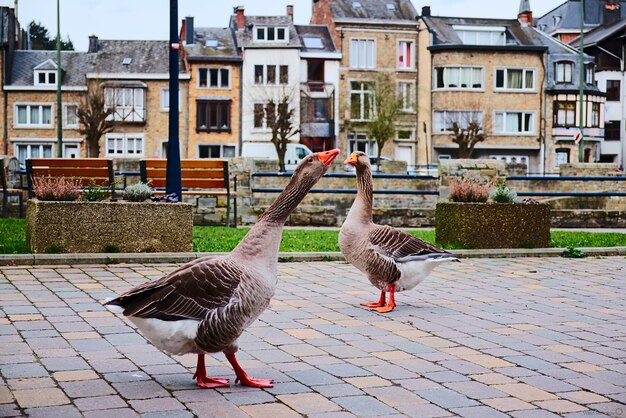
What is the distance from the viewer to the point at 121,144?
190 feet

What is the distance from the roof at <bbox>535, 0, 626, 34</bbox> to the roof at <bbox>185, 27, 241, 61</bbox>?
32361 millimetres

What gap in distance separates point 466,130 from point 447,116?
10.1 ft

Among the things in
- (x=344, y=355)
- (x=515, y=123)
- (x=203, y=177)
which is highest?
(x=515, y=123)

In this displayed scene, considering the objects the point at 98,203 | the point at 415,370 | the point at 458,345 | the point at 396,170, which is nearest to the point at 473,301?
the point at 458,345

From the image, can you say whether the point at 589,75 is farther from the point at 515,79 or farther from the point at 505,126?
the point at 505,126

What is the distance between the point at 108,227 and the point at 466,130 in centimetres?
4633

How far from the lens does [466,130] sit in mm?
55656

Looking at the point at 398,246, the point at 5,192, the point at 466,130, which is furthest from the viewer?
the point at 466,130

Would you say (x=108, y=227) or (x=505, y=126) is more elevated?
(x=505, y=126)

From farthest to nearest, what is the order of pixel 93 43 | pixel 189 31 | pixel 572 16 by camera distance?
1. pixel 572 16
2. pixel 93 43
3. pixel 189 31

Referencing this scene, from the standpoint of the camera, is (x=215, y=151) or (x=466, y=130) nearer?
(x=466, y=130)

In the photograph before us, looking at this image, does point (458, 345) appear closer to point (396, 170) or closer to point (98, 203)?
point (98, 203)

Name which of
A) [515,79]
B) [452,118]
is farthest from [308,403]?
[515,79]

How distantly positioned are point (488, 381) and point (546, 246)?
28.3ft
